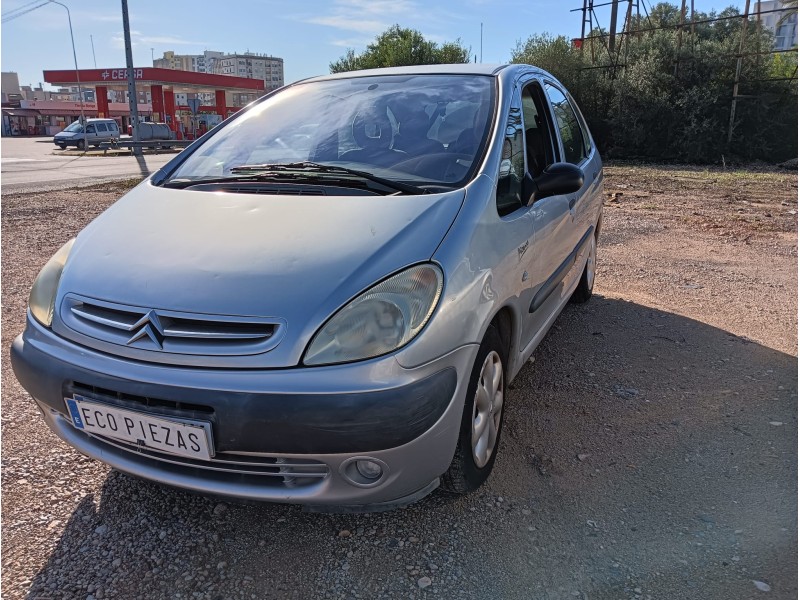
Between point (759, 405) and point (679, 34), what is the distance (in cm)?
1995

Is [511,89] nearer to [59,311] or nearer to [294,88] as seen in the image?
[294,88]

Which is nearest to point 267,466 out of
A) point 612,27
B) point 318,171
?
point 318,171

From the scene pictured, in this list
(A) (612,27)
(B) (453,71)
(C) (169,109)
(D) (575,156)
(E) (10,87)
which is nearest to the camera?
(B) (453,71)

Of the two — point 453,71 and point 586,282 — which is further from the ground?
point 453,71

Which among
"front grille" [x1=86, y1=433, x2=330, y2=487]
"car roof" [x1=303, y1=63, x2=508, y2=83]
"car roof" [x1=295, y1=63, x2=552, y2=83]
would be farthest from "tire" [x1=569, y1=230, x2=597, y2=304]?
"front grille" [x1=86, y1=433, x2=330, y2=487]

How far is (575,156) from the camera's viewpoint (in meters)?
4.01

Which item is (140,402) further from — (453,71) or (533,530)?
(453,71)

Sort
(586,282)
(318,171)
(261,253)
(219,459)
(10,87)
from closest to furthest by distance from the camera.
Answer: (219,459) → (261,253) → (318,171) → (586,282) → (10,87)

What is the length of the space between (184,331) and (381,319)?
60cm

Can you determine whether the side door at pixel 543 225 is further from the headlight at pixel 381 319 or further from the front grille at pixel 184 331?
the front grille at pixel 184 331

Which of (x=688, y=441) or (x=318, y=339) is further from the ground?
(x=318, y=339)

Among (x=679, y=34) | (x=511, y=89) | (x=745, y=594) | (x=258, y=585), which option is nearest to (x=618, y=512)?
(x=745, y=594)

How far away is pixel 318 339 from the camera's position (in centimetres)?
184

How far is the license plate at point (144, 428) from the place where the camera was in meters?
1.82
